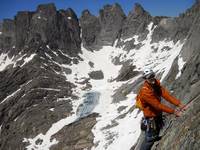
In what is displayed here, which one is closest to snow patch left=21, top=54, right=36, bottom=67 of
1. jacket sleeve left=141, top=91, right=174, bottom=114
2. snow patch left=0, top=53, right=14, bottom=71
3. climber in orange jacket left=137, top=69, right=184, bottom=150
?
snow patch left=0, top=53, right=14, bottom=71

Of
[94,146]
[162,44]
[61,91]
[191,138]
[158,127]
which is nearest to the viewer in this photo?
[191,138]

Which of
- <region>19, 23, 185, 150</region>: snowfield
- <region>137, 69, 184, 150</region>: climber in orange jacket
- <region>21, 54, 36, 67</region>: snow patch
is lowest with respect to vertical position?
<region>137, 69, 184, 150</region>: climber in orange jacket

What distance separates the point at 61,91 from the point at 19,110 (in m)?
17.6

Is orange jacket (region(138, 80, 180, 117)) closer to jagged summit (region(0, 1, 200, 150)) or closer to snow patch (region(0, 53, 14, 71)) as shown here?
jagged summit (region(0, 1, 200, 150))

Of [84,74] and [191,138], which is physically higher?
[84,74]

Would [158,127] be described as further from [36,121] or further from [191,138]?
[36,121]

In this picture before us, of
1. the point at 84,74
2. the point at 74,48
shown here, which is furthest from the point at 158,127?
the point at 74,48

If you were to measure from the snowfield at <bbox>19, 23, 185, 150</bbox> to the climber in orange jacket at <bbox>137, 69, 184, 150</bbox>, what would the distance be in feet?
10.8

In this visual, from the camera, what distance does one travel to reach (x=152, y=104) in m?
11.1

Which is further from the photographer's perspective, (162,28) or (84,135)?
(162,28)

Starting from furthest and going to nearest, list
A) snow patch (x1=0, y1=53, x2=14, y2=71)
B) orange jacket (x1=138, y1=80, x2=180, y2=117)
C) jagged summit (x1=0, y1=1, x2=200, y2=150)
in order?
snow patch (x1=0, y1=53, x2=14, y2=71), jagged summit (x1=0, y1=1, x2=200, y2=150), orange jacket (x1=138, y1=80, x2=180, y2=117)

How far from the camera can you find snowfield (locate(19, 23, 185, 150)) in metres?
56.7

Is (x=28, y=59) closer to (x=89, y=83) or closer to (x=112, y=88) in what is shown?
(x=89, y=83)

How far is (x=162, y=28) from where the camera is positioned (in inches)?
6865
